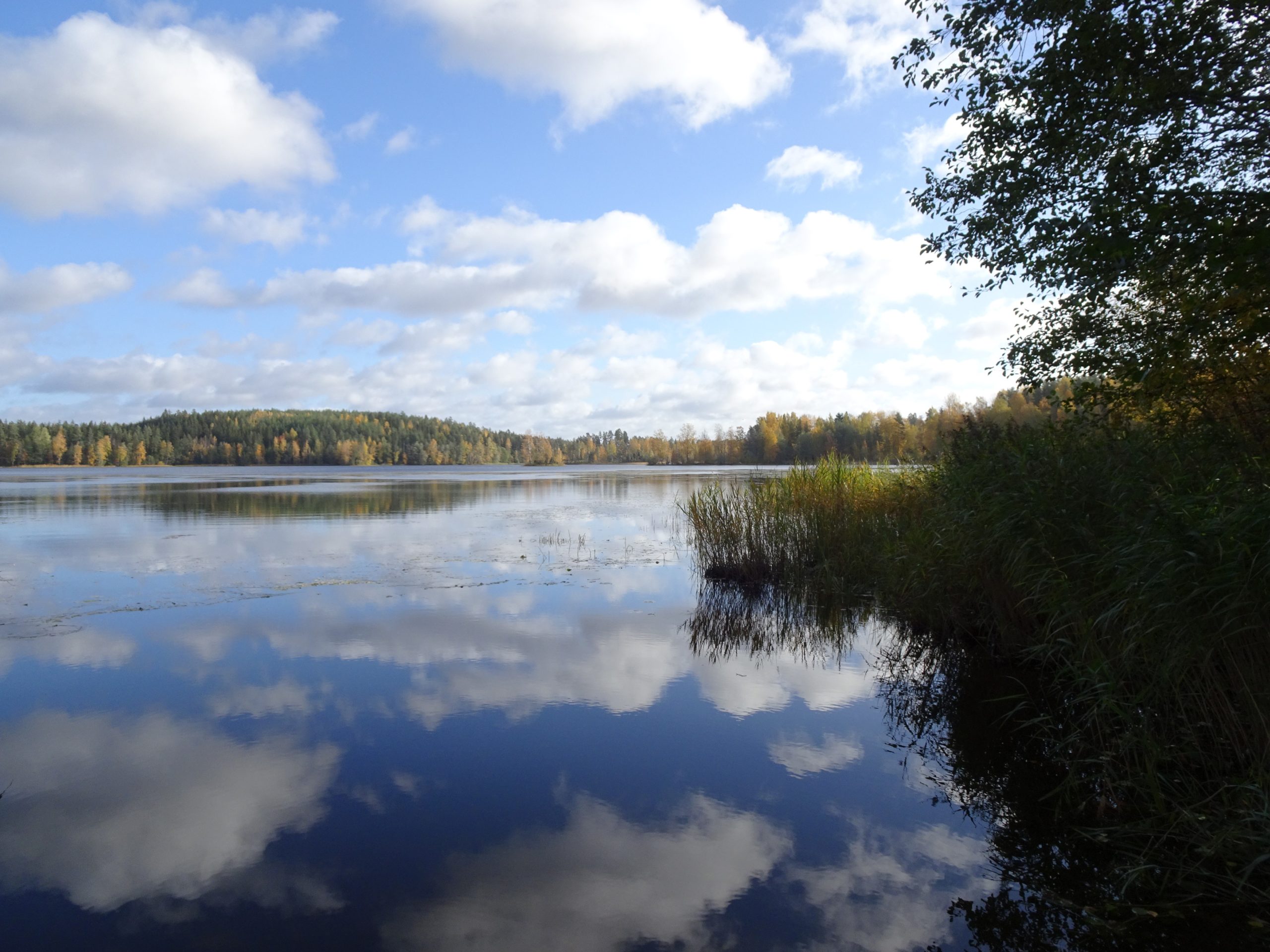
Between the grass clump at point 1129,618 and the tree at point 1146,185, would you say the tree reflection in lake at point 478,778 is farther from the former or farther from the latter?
the tree at point 1146,185

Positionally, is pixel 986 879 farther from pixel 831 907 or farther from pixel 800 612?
pixel 800 612

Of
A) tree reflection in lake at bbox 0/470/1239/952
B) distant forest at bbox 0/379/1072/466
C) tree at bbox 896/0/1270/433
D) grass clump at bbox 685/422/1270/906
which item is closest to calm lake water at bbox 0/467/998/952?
tree reflection in lake at bbox 0/470/1239/952

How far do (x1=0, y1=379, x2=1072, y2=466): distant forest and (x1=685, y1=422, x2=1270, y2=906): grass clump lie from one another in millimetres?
64942

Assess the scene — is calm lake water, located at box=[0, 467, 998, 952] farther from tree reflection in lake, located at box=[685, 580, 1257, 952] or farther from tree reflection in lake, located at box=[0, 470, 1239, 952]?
tree reflection in lake, located at box=[685, 580, 1257, 952]

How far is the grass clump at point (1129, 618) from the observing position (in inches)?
163

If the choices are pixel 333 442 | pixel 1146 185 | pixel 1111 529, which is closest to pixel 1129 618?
pixel 1111 529

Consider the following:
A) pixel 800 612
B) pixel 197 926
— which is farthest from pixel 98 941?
pixel 800 612

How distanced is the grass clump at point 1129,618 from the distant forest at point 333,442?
64.9m

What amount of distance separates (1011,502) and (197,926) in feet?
21.4

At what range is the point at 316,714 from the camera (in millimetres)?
6945

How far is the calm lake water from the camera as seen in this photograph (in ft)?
13.3

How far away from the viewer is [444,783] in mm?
5559

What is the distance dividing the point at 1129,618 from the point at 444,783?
195 inches

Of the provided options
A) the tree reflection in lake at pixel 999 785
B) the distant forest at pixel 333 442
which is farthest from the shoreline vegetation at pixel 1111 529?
the distant forest at pixel 333 442
